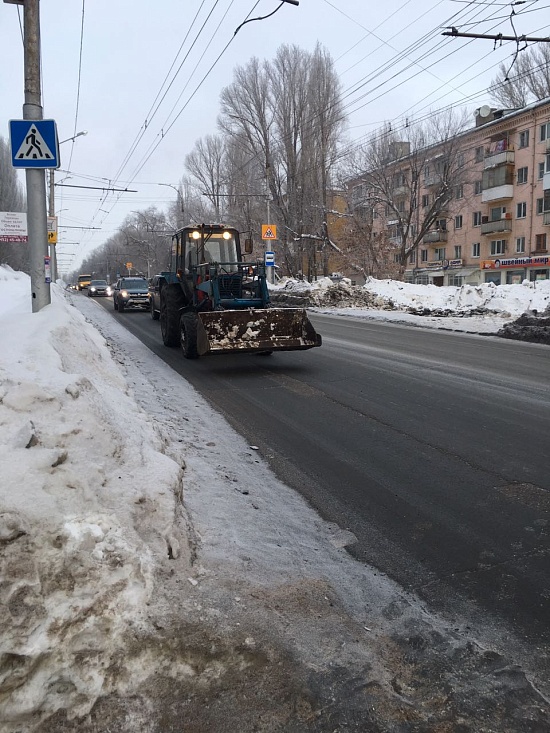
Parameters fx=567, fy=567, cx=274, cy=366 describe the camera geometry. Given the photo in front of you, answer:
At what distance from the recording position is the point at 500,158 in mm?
44406

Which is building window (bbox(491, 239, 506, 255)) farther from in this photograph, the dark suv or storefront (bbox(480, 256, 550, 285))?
the dark suv

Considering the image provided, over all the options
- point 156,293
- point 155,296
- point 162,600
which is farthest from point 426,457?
point 155,296

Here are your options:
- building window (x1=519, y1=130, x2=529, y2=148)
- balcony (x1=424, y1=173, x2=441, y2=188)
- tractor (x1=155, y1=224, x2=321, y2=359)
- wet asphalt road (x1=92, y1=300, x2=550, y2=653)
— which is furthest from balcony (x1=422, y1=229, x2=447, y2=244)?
wet asphalt road (x1=92, y1=300, x2=550, y2=653)

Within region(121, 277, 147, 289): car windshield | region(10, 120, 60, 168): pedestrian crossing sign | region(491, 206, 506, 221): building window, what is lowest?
region(121, 277, 147, 289): car windshield

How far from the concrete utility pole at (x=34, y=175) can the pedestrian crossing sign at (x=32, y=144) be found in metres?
0.33

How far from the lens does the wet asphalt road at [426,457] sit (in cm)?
330

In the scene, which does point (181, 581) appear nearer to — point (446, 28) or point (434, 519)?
point (434, 519)

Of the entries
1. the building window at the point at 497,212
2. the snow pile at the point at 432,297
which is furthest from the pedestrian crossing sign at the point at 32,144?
the building window at the point at 497,212

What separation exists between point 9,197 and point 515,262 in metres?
44.4

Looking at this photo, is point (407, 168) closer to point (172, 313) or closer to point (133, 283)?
point (133, 283)

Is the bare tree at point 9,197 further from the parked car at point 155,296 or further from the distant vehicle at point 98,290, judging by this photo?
the parked car at point 155,296

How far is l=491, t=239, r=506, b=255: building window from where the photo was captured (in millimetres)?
46125

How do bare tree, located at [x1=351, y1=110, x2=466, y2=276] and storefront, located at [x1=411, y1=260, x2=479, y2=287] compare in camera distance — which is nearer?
bare tree, located at [x1=351, y1=110, x2=466, y2=276]

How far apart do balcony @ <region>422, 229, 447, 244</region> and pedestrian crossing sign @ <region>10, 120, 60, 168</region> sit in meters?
47.2
